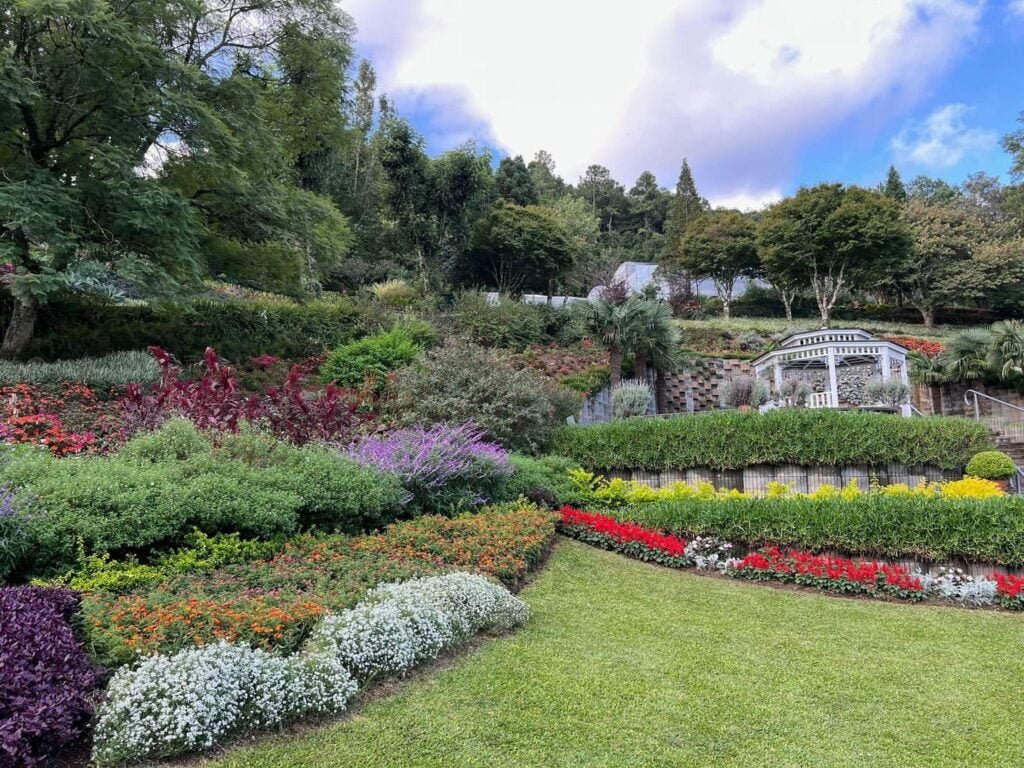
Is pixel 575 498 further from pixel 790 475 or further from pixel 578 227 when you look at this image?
pixel 578 227

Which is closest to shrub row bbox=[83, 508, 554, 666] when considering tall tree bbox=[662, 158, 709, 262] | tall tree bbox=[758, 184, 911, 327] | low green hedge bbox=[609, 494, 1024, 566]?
low green hedge bbox=[609, 494, 1024, 566]

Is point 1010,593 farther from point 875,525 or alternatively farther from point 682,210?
point 682,210

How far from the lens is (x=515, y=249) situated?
25484 millimetres

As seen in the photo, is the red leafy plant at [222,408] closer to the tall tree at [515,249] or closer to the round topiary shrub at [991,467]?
the round topiary shrub at [991,467]

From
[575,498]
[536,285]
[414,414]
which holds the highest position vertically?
[536,285]

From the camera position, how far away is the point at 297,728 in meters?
2.78

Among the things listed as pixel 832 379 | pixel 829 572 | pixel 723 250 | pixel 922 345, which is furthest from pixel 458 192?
pixel 829 572

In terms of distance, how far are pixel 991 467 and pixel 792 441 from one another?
7.72ft

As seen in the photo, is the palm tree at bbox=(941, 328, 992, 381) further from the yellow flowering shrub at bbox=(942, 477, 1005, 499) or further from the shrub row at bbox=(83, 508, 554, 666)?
the shrub row at bbox=(83, 508, 554, 666)

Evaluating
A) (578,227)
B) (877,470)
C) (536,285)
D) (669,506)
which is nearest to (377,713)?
(669,506)

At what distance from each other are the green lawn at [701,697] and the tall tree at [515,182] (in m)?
29.3

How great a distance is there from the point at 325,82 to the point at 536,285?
16931mm

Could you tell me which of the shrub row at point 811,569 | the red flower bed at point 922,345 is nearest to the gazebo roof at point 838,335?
the red flower bed at point 922,345

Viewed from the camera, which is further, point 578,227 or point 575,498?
point 578,227
